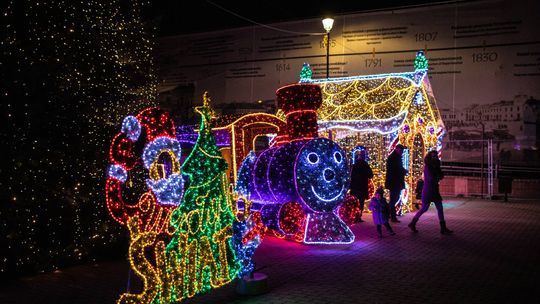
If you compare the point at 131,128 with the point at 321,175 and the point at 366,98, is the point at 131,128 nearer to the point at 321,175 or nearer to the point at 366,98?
the point at 321,175

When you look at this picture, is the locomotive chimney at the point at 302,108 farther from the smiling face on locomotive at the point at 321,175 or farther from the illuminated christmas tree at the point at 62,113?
the illuminated christmas tree at the point at 62,113

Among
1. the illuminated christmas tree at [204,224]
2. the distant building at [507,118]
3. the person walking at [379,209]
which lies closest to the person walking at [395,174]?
the person walking at [379,209]

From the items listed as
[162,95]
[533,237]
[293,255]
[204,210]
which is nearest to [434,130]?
[533,237]

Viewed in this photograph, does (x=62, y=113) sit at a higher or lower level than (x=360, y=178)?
higher

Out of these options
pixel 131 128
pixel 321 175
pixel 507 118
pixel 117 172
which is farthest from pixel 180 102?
pixel 117 172

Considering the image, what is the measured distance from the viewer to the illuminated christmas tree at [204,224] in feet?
19.7

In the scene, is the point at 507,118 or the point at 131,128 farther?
the point at 507,118

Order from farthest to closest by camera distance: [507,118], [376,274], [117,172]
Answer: [507,118], [376,274], [117,172]

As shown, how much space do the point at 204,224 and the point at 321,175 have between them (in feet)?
12.1

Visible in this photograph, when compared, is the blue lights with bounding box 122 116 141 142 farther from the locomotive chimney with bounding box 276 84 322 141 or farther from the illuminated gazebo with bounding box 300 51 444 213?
the illuminated gazebo with bounding box 300 51 444 213

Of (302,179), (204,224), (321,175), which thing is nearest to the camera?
(204,224)

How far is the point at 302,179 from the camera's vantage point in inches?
369

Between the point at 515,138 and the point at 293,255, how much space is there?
1341 centimetres

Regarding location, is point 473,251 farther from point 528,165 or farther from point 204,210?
point 528,165
